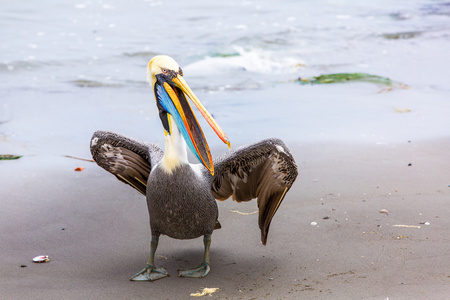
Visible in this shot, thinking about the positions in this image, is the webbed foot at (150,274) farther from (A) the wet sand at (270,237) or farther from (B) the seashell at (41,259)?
(B) the seashell at (41,259)

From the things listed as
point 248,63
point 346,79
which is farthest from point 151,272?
point 248,63

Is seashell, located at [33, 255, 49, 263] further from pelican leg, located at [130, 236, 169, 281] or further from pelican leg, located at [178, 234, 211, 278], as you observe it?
pelican leg, located at [178, 234, 211, 278]

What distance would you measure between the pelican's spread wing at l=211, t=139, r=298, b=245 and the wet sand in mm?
354

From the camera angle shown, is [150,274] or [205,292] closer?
[205,292]

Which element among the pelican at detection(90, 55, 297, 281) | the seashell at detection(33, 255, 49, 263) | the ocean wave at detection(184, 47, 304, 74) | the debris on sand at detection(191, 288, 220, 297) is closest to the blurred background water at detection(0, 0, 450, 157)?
the ocean wave at detection(184, 47, 304, 74)

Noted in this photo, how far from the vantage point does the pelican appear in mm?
3986

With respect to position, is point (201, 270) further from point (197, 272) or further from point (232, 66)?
point (232, 66)

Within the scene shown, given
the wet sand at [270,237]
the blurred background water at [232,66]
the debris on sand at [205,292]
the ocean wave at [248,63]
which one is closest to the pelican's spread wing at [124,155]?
the wet sand at [270,237]

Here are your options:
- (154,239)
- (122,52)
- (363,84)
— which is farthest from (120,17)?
(154,239)

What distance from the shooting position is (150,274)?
417 centimetres

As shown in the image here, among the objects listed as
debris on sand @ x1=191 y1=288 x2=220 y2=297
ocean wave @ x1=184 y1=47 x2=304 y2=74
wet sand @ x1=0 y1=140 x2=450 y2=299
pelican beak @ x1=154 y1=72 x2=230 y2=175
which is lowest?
debris on sand @ x1=191 y1=288 x2=220 y2=297

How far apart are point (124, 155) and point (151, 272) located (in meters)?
1.02

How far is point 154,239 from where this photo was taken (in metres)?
4.27

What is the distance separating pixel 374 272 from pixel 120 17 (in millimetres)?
13534
